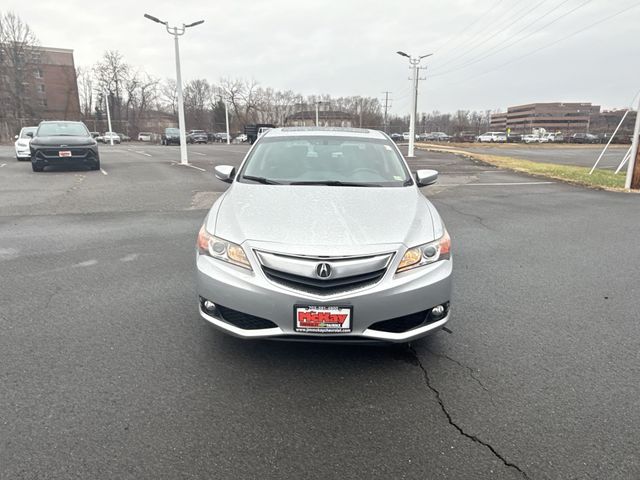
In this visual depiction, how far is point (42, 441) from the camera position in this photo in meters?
2.24

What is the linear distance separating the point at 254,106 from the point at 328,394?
8024 cm

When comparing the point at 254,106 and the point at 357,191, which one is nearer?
the point at 357,191

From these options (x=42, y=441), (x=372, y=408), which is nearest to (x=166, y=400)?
(x=42, y=441)

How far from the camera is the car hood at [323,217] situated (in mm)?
2820

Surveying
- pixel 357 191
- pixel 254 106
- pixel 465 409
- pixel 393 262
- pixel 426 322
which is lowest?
pixel 465 409

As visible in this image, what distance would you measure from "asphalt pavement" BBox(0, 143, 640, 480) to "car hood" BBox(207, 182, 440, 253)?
911 mm

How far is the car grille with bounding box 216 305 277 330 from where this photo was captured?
9.02 feet

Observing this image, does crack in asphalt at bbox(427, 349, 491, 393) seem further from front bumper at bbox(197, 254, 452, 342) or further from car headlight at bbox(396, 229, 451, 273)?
car headlight at bbox(396, 229, 451, 273)

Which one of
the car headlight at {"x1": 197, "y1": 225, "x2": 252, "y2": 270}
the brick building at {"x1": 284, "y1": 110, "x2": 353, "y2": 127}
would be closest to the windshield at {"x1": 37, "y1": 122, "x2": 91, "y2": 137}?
the car headlight at {"x1": 197, "y1": 225, "x2": 252, "y2": 270}

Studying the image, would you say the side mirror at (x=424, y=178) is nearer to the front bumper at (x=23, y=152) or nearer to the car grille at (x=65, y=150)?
the car grille at (x=65, y=150)

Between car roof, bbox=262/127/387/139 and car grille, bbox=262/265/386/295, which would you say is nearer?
car grille, bbox=262/265/386/295

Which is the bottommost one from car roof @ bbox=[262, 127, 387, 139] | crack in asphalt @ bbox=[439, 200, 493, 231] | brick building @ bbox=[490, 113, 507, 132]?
crack in asphalt @ bbox=[439, 200, 493, 231]

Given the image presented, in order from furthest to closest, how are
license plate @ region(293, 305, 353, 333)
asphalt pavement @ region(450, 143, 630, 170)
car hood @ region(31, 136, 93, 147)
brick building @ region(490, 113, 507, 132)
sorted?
brick building @ region(490, 113, 507, 132) < asphalt pavement @ region(450, 143, 630, 170) < car hood @ region(31, 136, 93, 147) < license plate @ region(293, 305, 353, 333)

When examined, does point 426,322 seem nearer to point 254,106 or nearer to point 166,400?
point 166,400
